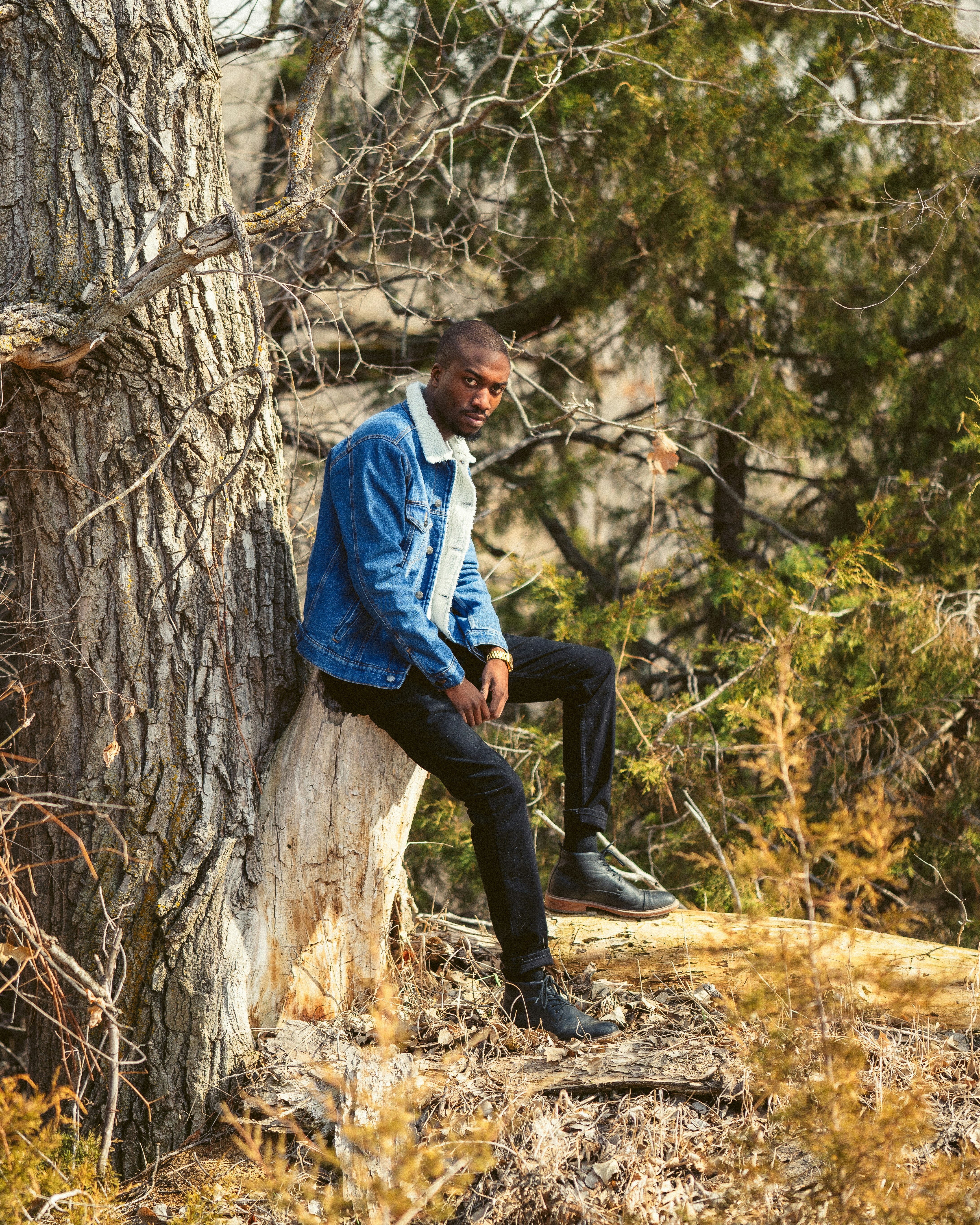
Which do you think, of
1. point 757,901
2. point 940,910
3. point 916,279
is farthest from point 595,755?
point 916,279

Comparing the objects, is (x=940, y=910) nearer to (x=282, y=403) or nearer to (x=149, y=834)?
(x=149, y=834)

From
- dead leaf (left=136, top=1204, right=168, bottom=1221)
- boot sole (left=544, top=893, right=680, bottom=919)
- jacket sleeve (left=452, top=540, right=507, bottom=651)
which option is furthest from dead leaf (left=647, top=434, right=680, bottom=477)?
dead leaf (left=136, top=1204, right=168, bottom=1221)

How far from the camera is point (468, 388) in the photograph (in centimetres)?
303

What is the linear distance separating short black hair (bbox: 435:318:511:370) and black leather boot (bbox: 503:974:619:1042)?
190 cm

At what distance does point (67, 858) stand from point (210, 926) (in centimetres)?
49

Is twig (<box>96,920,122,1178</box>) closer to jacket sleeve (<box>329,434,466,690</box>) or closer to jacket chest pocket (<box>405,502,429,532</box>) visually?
jacket sleeve (<box>329,434,466,690</box>)

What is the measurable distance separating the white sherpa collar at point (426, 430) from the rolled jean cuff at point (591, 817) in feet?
4.08

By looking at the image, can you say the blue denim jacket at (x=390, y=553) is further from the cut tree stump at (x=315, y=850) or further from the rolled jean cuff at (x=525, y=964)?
the rolled jean cuff at (x=525, y=964)

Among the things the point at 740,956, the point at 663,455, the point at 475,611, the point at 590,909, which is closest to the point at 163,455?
the point at 475,611

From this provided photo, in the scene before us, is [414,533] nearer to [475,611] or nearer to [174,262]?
[475,611]

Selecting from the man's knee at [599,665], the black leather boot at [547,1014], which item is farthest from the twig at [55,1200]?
the man's knee at [599,665]

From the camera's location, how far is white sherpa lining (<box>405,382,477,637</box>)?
309cm

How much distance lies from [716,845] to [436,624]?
121 cm

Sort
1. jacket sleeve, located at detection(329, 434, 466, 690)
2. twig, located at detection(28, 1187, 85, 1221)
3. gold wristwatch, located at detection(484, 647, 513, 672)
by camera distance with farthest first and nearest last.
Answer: gold wristwatch, located at detection(484, 647, 513, 672)
jacket sleeve, located at detection(329, 434, 466, 690)
twig, located at detection(28, 1187, 85, 1221)
